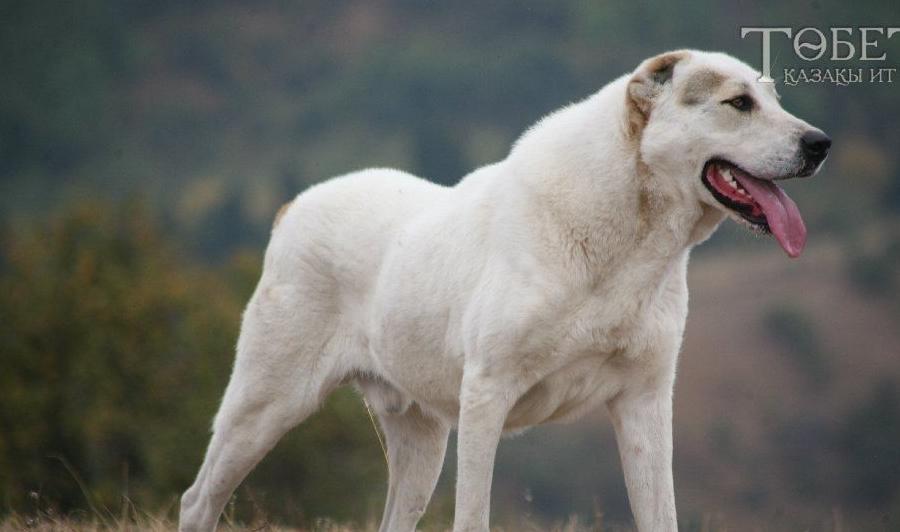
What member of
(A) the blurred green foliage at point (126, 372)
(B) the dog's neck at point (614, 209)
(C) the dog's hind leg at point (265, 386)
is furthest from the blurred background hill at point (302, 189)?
(C) the dog's hind leg at point (265, 386)

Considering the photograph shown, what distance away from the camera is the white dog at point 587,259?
18.8 ft

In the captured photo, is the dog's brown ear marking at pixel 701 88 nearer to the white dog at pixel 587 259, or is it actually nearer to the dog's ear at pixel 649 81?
the white dog at pixel 587 259

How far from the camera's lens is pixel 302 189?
9612cm

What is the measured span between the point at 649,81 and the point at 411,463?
102 inches

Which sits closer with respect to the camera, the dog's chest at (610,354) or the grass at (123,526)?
the dog's chest at (610,354)

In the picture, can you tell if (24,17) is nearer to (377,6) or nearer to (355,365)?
(377,6)

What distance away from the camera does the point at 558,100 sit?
352 feet

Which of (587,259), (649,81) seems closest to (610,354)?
(587,259)

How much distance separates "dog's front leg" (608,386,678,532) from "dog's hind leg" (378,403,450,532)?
1456 mm

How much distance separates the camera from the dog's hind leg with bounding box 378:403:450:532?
736cm

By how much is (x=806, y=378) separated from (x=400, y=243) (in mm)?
71040

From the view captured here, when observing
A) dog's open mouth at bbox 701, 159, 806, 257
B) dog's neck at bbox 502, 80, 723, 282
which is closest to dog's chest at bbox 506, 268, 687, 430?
dog's neck at bbox 502, 80, 723, 282

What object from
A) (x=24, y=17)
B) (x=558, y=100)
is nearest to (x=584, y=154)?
(x=558, y=100)

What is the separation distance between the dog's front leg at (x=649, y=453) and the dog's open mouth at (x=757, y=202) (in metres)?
0.92
